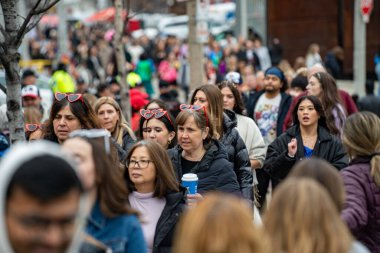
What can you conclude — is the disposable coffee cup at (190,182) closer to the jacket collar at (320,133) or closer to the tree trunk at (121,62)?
the jacket collar at (320,133)

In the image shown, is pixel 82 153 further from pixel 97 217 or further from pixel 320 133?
pixel 320 133

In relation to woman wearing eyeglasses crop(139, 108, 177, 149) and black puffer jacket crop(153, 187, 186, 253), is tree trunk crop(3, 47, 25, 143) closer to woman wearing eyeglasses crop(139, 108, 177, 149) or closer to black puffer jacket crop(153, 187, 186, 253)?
woman wearing eyeglasses crop(139, 108, 177, 149)

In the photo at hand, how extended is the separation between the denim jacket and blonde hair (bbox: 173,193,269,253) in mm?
887

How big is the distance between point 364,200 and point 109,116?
143 inches

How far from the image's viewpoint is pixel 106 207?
3785mm

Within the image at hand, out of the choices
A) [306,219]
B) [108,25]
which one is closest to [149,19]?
[108,25]

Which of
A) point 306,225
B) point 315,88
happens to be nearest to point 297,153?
point 315,88

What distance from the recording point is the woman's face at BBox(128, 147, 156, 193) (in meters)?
5.31

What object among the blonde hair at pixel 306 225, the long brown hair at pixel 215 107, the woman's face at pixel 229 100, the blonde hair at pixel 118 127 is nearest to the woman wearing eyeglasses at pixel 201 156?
the long brown hair at pixel 215 107

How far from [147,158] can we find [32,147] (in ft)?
9.05

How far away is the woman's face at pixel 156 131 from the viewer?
762 centimetres

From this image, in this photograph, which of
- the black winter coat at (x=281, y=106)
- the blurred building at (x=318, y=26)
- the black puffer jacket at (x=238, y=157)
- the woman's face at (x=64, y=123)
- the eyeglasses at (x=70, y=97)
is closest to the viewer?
the woman's face at (x=64, y=123)

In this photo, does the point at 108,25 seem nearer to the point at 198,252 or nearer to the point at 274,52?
the point at 274,52

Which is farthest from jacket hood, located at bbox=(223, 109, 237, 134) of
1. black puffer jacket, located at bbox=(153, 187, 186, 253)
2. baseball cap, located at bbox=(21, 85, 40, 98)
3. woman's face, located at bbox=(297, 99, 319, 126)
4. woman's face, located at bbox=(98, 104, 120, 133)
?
baseball cap, located at bbox=(21, 85, 40, 98)
